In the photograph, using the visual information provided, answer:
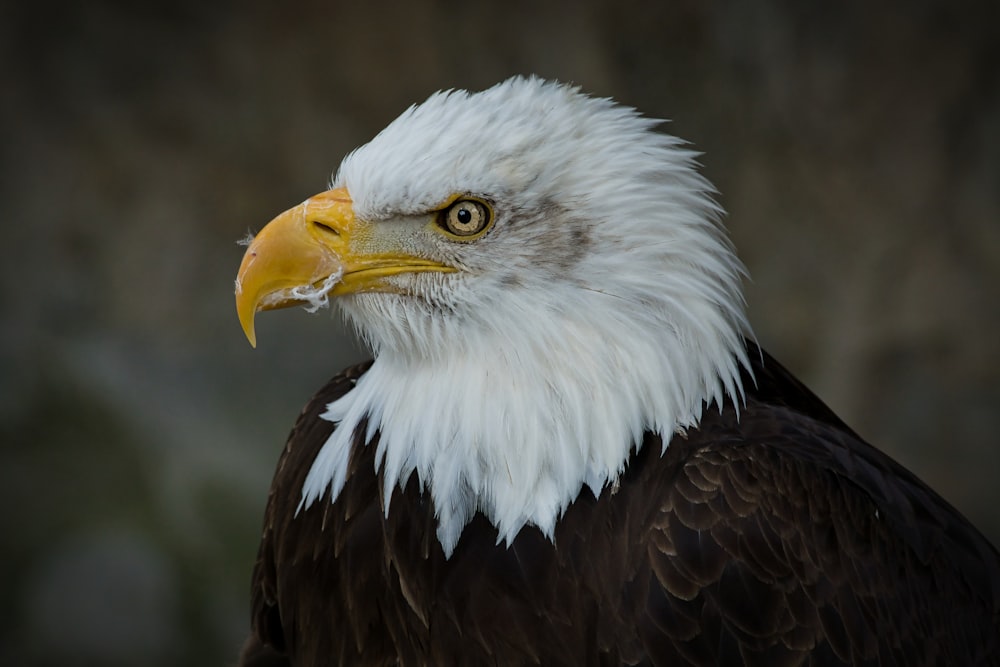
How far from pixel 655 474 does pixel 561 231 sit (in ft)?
1.67

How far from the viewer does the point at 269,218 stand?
5.18m

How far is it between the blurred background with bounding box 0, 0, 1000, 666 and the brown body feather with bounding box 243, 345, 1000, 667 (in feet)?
9.07

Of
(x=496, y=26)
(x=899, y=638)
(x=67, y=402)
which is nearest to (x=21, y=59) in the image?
(x=67, y=402)

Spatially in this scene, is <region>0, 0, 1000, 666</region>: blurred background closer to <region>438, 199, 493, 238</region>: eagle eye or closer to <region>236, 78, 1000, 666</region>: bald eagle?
<region>236, 78, 1000, 666</region>: bald eagle

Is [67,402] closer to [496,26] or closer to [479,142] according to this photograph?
[496,26]

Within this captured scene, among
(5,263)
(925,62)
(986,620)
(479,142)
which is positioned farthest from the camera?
(5,263)

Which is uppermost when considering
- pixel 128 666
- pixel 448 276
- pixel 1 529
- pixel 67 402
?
pixel 448 276

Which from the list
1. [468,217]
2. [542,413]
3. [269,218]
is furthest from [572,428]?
[269,218]

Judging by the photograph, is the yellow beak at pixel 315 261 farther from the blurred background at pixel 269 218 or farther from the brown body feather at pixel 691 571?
the blurred background at pixel 269 218

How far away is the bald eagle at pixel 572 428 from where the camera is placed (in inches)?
82.6

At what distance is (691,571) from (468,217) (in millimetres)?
798

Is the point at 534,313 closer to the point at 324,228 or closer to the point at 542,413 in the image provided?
the point at 542,413

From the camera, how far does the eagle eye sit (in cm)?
218

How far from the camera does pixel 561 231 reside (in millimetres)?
2166
